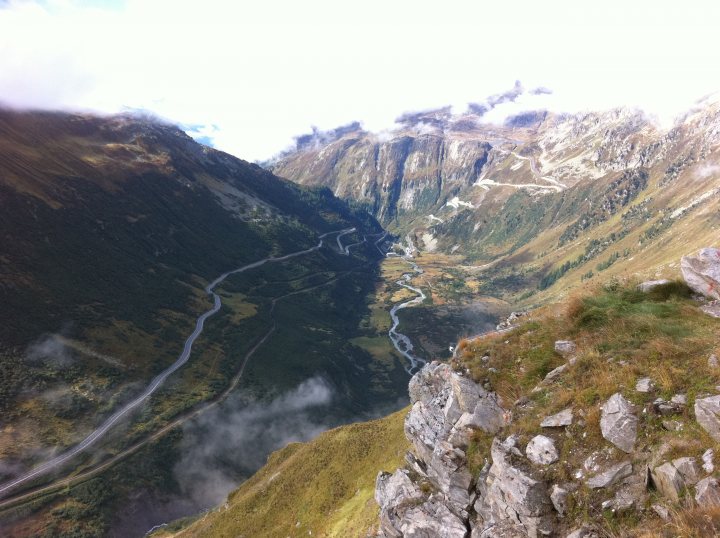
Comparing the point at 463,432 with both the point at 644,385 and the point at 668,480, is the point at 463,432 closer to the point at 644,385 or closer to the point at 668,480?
the point at 644,385

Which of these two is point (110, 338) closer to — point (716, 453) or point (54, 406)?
point (54, 406)

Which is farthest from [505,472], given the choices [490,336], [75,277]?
[75,277]

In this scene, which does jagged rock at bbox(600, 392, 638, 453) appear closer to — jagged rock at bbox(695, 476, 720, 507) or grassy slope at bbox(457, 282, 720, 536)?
grassy slope at bbox(457, 282, 720, 536)

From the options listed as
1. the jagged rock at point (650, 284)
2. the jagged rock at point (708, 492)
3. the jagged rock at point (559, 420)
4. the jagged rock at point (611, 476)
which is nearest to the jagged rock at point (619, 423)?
the jagged rock at point (611, 476)

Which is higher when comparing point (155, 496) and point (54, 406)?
point (54, 406)

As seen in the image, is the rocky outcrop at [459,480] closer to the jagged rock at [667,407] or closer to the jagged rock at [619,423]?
the jagged rock at [619,423]

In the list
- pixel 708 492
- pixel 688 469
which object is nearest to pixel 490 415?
pixel 688 469
